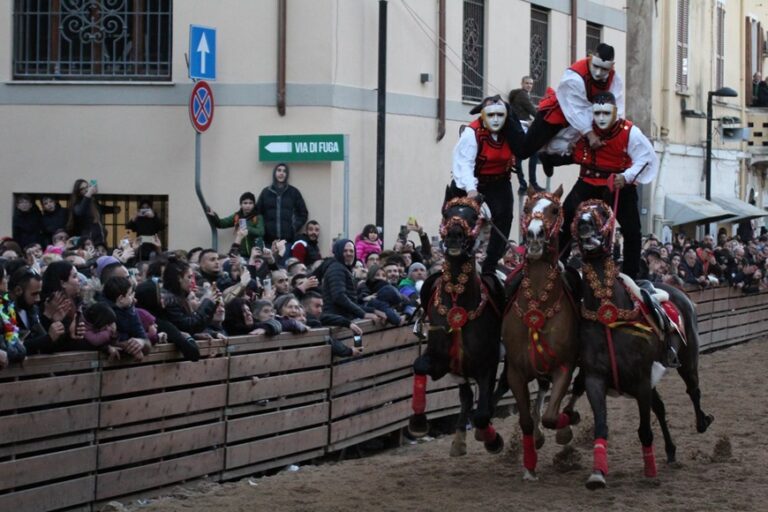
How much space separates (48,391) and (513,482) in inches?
170

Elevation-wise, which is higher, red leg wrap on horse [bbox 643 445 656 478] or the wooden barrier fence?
the wooden barrier fence

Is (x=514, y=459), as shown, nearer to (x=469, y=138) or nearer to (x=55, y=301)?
(x=469, y=138)

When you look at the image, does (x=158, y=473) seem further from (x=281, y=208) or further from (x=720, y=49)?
(x=720, y=49)

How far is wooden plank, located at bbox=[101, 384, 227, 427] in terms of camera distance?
1021 cm

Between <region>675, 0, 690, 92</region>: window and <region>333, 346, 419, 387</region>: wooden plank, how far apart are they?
2205 cm

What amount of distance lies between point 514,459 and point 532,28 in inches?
538

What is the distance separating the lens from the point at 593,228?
11.4 meters

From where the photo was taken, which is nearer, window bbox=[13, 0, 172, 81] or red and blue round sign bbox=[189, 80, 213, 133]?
red and blue round sign bbox=[189, 80, 213, 133]

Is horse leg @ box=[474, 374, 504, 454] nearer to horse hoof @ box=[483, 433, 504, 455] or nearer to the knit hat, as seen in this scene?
horse hoof @ box=[483, 433, 504, 455]

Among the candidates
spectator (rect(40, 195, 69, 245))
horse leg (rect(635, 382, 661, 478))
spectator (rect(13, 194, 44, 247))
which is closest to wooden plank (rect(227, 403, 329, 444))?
horse leg (rect(635, 382, 661, 478))

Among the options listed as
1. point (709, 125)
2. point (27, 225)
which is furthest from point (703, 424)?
point (709, 125)

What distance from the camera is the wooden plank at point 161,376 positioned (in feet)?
33.4

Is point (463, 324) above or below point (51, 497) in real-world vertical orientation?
above

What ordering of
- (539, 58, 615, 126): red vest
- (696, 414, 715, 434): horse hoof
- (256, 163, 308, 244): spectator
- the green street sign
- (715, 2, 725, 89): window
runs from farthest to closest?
1. (715, 2, 725, 89): window
2. the green street sign
3. (256, 163, 308, 244): spectator
4. (696, 414, 715, 434): horse hoof
5. (539, 58, 615, 126): red vest
